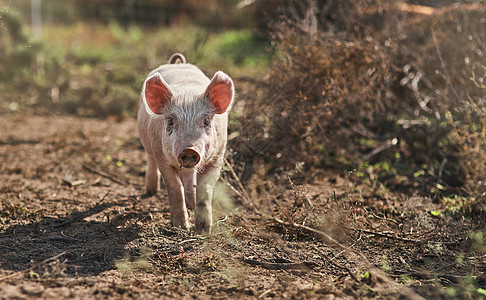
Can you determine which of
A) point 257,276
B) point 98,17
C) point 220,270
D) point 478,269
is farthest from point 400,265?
point 98,17

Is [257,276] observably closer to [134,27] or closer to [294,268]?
[294,268]

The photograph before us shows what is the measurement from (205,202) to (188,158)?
65 centimetres

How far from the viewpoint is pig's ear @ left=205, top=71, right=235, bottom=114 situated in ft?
13.3

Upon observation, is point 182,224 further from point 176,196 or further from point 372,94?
point 372,94

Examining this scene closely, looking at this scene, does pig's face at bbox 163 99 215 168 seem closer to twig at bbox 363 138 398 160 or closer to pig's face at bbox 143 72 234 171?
pig's face at bbox 143 72 234 171

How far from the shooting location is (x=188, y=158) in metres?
3.69

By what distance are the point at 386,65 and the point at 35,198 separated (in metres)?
4.22

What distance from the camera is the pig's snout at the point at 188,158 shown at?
12.1 ft

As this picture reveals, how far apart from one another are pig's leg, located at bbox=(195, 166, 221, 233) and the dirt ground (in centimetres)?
10

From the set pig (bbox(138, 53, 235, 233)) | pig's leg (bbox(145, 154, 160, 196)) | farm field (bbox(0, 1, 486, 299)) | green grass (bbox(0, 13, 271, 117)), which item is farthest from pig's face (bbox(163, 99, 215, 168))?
green grass (bbox(0, 13, 271, 117))

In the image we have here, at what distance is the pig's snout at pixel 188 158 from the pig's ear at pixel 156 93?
62 centimetres

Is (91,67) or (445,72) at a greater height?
(445,72)

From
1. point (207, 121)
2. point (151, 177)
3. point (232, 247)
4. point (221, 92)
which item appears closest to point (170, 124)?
point (207, 121)

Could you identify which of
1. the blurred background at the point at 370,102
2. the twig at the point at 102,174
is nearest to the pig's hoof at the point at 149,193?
the twig at the point at 102,174
